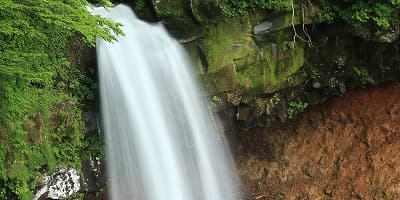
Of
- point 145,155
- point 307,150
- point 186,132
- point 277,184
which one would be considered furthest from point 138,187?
point 307,150

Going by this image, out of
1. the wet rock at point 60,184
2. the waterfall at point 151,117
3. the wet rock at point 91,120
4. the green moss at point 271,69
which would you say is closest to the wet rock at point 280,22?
the green moss at point 271,69

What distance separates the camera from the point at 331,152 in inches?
353

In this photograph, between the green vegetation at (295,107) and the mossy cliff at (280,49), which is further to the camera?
the green vegetation at (295,107)

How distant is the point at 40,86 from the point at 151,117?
166 centimetres

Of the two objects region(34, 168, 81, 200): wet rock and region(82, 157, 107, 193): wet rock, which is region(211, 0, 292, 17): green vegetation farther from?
region(34, 168, 81, 200): wet rock

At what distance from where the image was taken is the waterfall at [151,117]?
6.43 metres

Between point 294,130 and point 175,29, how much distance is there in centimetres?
346

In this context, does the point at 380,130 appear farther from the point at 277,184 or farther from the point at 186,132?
the point at 186,132

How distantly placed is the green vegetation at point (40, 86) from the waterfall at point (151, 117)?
443mm

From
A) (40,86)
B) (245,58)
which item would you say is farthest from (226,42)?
(40,86)

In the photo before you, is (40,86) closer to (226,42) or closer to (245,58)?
(226,42)

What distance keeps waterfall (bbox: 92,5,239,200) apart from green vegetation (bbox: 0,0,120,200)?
17.4 inches

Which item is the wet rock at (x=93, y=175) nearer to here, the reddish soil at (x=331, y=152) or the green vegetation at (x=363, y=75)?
the reddish soil at (x=331, y=152)

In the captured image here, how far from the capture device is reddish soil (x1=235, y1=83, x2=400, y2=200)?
28.3ft
